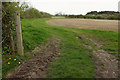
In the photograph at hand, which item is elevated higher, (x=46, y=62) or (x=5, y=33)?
(x=5, y=33)

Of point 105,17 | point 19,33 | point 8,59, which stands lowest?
point 8,59

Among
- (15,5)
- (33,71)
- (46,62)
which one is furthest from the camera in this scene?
(15,5)

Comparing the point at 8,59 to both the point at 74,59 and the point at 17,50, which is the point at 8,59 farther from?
the point at 74,59

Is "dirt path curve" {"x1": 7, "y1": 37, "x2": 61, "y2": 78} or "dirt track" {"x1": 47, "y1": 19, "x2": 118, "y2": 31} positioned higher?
"dirt track" {"x1": 47, "y1": 19, "x2": 118, "y2": 31}

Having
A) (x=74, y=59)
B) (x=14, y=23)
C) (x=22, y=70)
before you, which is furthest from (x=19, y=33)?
(x=74, y=59)

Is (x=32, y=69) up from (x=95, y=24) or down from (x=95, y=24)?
down

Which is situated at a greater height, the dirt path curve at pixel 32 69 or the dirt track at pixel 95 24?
the dirt track at pixel 95 24

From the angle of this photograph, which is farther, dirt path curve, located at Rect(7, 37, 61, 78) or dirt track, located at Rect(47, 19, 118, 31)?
dirt track, located at Rect(47, 19, 118, 31)

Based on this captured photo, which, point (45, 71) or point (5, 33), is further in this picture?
point (5, 33)

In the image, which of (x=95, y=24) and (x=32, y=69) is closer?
(x=32, y=69)

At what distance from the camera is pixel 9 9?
5.10m

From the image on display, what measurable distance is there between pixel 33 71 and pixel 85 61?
2301mm

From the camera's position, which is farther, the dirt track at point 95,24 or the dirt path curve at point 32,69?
the dirt track at point 95,24

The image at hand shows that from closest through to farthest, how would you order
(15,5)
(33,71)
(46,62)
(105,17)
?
(33,71), (46,62), (15,5), (105,17)
